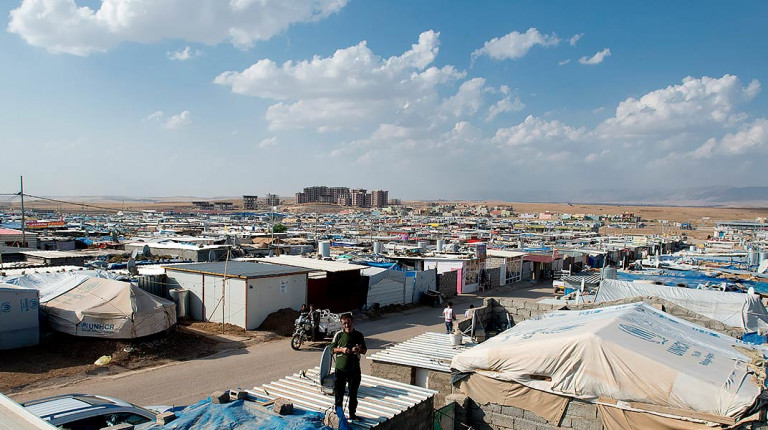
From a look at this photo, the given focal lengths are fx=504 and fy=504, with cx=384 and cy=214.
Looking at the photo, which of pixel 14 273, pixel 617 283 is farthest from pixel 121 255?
pixel 617 283

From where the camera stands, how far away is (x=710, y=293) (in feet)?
57.5

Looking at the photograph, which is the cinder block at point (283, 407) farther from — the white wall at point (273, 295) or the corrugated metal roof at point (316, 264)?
the corrugated metal roof at point (316, 264)

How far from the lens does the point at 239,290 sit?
18.3m

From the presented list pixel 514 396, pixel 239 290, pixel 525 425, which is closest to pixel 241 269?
pixel 239 290

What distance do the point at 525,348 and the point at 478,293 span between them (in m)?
24.4

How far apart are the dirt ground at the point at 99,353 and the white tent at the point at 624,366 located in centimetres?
1017

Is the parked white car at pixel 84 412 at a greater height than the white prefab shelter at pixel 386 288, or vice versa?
the parked white car at pixel 84 412

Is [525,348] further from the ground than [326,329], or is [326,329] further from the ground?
[525,348]

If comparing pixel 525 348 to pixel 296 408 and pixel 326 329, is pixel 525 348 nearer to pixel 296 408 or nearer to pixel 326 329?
pixel 296 408

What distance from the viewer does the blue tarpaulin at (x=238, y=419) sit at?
16.9 feet

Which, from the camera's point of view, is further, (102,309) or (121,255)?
(121,255)

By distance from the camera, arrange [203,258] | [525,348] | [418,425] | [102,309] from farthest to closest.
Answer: [203,258]
[102,309]
[525,348]
[418,425]

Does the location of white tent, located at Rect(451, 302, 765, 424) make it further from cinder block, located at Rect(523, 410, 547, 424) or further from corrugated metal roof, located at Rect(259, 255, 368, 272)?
corrugated metal roof, located at Rect(259, 255, 368, 272)

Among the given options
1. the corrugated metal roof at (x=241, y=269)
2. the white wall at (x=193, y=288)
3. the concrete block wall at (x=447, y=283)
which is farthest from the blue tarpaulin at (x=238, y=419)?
Answer: the concrete block wall at (x=447, y=283)
